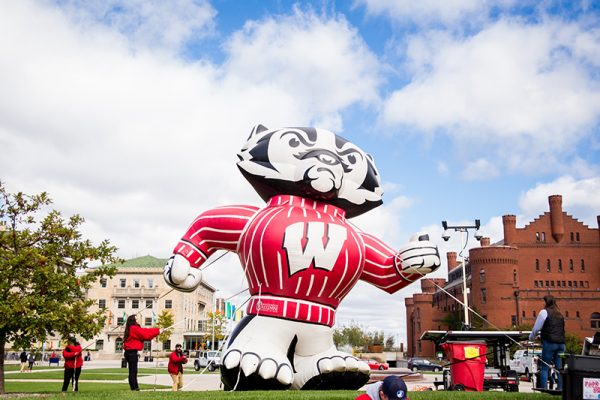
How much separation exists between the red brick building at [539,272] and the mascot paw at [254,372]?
5917cm

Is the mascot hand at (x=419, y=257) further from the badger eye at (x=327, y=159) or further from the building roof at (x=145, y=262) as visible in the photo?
the building roof at (x=145, y=262)

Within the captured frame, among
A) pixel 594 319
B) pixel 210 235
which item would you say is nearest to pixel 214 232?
pixel 210 235

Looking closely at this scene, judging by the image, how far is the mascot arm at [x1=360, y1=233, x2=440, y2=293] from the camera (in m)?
8.69

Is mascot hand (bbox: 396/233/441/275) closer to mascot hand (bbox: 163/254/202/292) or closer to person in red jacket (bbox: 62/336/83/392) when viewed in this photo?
mascot hand (bbox: 163/254/202/292)

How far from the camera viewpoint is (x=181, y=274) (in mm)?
8375

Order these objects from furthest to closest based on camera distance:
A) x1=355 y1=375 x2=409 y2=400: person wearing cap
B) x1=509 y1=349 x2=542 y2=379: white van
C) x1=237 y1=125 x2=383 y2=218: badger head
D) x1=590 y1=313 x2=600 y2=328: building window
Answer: x1=590 y1=313 x2=600 y2=328: building window < x1=509 y1=349 x2=542 y2=379: white van < x1=237 y1=125 x2=383 y2=218: badger head < x1=355 y1=375 x2=409 y2=400: person wearing cap

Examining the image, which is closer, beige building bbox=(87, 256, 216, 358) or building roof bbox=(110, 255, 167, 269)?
beige building bbox=(87, 256, 216, 358)

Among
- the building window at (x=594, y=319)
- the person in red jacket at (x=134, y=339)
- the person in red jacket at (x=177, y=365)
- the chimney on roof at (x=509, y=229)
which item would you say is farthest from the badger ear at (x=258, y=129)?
the chimney on roof at (x=509, y=229)

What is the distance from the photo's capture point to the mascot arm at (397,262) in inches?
342

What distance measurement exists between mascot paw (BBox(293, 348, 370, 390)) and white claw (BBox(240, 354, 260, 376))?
0.78m

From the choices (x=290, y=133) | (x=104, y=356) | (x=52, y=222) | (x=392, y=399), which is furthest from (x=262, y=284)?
(x=104, y=356)

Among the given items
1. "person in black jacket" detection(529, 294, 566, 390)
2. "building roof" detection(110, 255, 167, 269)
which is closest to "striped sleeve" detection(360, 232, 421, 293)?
"person in black jacket" detection(529, 294, 566, 390)

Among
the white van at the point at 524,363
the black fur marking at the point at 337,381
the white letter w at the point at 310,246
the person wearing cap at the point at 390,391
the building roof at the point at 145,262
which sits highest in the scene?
the building roof at the point at 145,262

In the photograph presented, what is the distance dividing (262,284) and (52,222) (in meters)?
7.22
